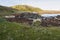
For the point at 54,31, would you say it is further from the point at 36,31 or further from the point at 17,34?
the point at 17,34

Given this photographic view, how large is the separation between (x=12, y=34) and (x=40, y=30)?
6.42 feet

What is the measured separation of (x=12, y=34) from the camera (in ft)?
43.1

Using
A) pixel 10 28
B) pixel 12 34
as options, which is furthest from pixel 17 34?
pixel 10 28

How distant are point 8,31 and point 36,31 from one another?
1.87 m

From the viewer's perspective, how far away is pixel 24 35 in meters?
12.9

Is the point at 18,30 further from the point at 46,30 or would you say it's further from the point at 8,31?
the point at 46,30

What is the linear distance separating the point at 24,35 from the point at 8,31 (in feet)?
4.57

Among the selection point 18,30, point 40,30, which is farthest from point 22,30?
point 40,30

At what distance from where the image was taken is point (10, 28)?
14.2 metres

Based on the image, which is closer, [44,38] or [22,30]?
[44,38]

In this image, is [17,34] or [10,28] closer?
[17,34]

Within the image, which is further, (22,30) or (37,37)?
(22,30)

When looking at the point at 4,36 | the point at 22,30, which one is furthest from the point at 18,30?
the point at 4,36

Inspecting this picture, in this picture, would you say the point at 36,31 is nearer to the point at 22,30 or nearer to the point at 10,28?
the point at 22,30
